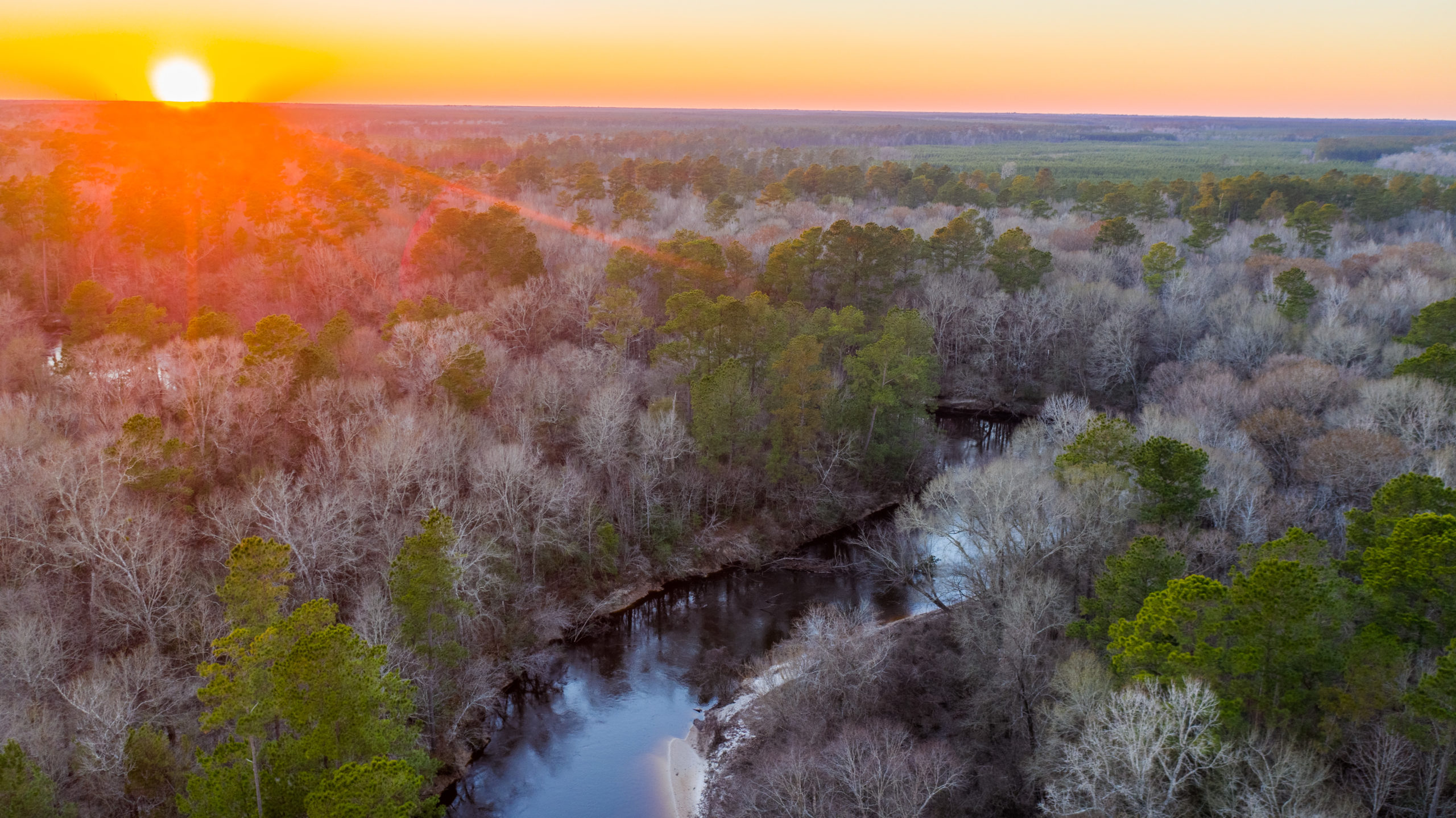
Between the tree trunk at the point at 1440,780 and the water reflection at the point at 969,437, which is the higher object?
the tree trunk at the point at 1440,780

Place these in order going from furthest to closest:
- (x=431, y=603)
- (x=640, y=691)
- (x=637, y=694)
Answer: (x=640, y=691) → (x=637, y=694) → (x=431, y=603)

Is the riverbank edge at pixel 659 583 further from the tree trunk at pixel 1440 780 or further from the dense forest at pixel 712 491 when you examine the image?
the tree trunk at pixel 1440 780

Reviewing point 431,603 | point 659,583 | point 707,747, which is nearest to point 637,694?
point 707,747

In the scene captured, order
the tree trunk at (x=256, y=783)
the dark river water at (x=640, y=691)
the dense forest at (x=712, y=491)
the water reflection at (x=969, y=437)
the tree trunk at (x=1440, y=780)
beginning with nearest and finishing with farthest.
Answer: the tree trunk at (x=256, y=783)
the tree trunk at (x=1440, y=780)
the dense forest at (x=712, y=491)
the dark river water at (x=640, y=691)
the water reflection at (x=969, y=437)

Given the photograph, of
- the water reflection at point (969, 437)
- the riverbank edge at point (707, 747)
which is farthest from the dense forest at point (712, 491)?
the water reflection at point (969, 437)

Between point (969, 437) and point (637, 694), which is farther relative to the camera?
point (969, 437)

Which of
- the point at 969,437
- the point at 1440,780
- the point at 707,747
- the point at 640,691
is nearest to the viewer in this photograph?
the point at 1440,780

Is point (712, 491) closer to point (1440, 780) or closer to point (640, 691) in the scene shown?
point (640, 691)
